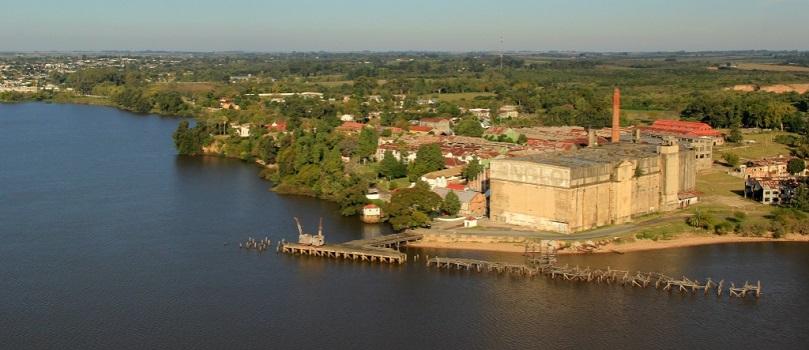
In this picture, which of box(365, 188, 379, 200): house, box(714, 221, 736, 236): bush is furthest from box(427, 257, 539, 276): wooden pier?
box(365, 188, 379, 200): house

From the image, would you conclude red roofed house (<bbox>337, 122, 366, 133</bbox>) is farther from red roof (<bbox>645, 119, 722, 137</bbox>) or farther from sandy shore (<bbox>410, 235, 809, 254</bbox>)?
sandy shore (<bbox>410, 235, 809, 254</bbox>)

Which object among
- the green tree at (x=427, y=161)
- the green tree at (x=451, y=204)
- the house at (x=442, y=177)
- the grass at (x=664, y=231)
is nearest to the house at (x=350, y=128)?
the green tree at (x=427, y=161)

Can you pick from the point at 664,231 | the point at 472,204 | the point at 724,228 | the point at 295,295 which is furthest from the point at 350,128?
the point at 295,295

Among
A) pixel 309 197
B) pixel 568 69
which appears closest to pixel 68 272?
pixel 309 197

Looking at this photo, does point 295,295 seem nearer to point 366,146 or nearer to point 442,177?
point 442,177

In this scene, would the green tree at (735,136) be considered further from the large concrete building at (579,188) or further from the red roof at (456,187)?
the red roof at (456,187)

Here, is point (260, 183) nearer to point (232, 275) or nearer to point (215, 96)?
point (232, 275)
